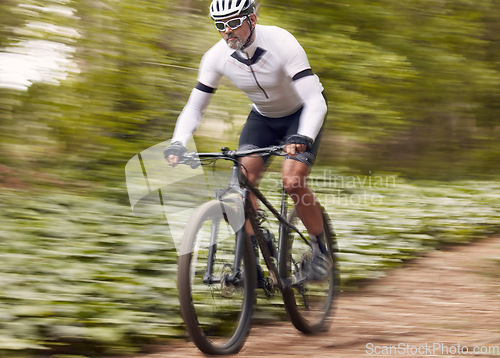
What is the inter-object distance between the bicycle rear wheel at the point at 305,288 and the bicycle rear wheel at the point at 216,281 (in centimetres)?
49

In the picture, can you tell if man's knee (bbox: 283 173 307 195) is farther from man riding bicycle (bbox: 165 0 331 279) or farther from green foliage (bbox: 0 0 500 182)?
green foliage (bbox: 0 0 500 182)

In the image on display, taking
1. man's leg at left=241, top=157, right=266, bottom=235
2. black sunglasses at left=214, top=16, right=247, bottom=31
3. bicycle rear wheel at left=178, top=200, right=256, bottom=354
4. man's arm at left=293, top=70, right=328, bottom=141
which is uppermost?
black sunglasses at left=214, top=16, right=247, bottom=31

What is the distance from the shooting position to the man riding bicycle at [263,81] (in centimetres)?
381

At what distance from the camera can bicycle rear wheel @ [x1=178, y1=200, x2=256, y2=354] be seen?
3.37 metres

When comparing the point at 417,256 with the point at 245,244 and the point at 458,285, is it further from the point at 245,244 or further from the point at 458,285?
the point at 245,244

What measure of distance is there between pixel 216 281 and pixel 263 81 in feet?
4.41

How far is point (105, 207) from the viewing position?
296 inches

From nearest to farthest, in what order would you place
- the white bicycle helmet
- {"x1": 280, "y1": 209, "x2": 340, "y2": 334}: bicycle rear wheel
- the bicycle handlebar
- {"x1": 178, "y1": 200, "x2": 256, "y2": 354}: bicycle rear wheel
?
{"x1": 178, "y1": 200, "x2": 256, "y2": 354}: bicycle rear wheel
the bicycle handlebar
the white bicycle helmet
{"x1": 280, "y1": 209, "x2": 340, "y2": 334}: bicycle rear wheel

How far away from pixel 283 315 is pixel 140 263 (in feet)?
4.68

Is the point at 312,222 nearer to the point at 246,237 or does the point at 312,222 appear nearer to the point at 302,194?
the point at 302,194

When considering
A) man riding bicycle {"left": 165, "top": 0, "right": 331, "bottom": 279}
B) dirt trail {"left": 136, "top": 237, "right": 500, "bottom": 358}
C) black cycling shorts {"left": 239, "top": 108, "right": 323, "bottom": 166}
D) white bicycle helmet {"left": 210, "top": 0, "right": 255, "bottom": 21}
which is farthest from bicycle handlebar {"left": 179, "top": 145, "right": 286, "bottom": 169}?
dirt trail {"left": 136, "top": 237, "right": 500, "bottom": 358}

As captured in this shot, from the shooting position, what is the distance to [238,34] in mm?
3844

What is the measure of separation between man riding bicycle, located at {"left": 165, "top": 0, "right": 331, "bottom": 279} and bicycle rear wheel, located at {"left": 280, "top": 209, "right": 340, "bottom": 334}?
0.27 metres

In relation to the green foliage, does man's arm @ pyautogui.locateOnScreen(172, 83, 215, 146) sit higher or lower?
higher
